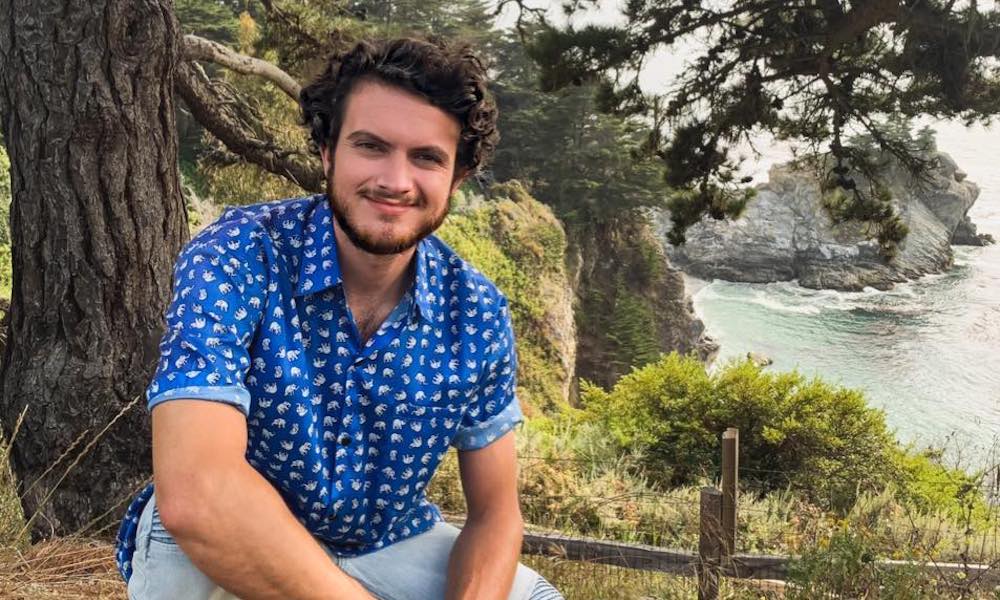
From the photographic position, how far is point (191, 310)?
4.46ft

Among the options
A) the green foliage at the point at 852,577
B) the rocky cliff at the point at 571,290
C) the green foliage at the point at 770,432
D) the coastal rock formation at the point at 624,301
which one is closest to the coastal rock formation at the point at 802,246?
the coastal rock formation at the point at 624,301

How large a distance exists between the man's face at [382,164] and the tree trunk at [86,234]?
127 centimetres

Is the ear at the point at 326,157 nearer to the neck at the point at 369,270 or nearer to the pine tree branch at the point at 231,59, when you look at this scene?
the neck at the point at 369,270

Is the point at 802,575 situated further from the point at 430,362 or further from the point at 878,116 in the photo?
the point at 878,116

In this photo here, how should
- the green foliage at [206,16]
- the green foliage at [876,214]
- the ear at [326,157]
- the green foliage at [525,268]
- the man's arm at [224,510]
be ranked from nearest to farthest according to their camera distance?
the man's arm at [224,510] < the ear at [326,157] < the green foliage at [876,214] < the green foliage at [206,16] < the green foliage at [525,268]

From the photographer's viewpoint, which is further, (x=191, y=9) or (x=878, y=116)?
(x=191, y=9)

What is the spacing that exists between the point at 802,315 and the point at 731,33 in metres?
29.6

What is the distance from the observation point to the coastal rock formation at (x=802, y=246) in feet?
124

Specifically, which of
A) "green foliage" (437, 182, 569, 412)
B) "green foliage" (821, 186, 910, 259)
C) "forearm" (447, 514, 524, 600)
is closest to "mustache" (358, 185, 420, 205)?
"forearm" (447, 514, 524, 600)

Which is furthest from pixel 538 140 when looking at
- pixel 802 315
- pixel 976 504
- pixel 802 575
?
pixel 802 575

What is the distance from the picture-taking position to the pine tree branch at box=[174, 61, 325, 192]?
366 centimetres

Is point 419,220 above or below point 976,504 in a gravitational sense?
above

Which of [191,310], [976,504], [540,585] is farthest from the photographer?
[976,504]

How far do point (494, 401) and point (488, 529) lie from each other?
25 cm
